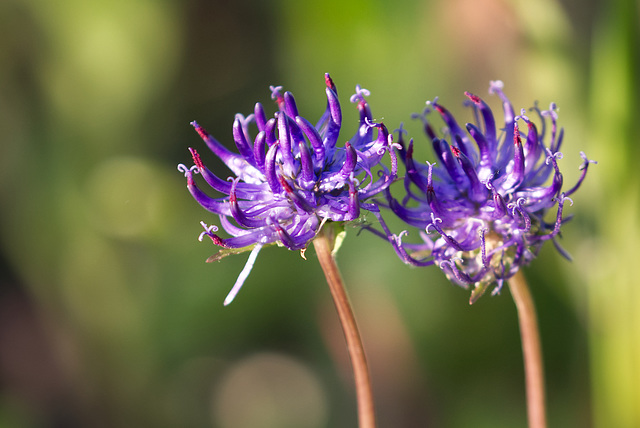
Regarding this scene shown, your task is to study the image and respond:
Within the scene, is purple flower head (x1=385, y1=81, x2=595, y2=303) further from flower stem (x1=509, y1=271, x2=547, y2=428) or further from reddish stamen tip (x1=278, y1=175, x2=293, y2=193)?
reddish stamen tip (x1=278, y1=175, x2=293, y2=193)

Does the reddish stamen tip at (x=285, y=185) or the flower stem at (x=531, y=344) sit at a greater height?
the reddish stamen tip at (x=285, y=185)

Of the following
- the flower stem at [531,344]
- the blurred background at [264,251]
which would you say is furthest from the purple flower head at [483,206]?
the blurred background at [264,251]

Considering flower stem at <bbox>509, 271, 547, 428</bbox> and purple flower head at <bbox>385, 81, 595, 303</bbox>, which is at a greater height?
purple flower head at <bbox>385, 81, 595, 303</bbox>

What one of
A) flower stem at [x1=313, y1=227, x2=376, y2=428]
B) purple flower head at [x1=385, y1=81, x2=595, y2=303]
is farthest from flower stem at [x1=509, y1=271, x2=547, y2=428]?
flower stem at [x1=313, y1=227, x2=376, y2=428]

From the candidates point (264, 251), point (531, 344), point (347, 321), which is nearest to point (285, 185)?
point (347, 321)

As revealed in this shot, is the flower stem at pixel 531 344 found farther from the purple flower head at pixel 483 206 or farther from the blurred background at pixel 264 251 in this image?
the blurred background at pixel 264 251

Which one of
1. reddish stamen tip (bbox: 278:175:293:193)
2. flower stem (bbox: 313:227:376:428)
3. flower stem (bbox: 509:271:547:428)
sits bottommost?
flower stem (bbox: 509:271:547:428)

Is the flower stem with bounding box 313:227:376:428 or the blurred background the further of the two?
the blurred background

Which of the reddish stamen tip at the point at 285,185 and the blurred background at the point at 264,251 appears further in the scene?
the blurred background at the point at 264,251

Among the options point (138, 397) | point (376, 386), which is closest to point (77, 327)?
point (138, 397)
